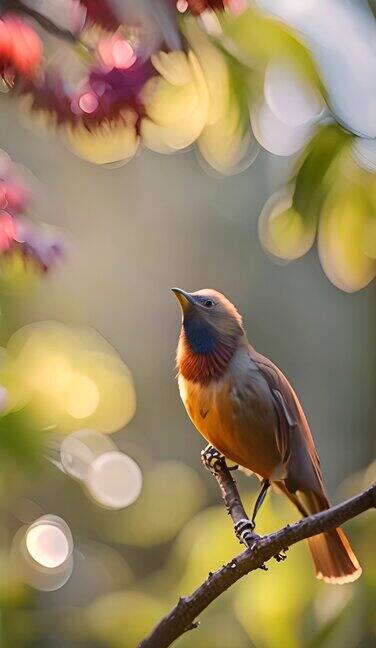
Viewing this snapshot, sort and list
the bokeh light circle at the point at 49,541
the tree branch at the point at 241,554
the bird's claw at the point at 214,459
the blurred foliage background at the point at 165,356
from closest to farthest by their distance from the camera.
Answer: the tree branch at the point at 241,554 < the bird's claw at the point at 214,459 < the blurred foliage background at the point at 165,356 < the bokeh light circle at the point at 49,541

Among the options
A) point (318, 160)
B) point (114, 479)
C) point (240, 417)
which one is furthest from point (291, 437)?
point (114, 479)

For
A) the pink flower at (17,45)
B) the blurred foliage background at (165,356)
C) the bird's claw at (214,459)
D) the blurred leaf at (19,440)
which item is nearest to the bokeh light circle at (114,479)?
the blurred foliage background at (165,356)

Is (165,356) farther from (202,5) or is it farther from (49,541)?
(202,5)

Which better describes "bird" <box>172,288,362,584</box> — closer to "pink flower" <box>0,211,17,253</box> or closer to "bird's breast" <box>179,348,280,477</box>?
"bird's breast" <box>179,348,280,477</box>

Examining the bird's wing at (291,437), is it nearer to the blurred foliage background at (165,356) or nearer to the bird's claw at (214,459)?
the bird's claw at (214,459)

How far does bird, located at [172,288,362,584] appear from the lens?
22.6 inches

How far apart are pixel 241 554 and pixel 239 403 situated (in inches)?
3.8

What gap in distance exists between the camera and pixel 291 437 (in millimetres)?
596

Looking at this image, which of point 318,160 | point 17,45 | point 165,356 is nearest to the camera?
point 17,45

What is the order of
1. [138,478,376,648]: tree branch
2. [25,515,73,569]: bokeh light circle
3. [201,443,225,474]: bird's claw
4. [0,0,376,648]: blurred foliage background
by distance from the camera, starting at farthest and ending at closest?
[25,515,73,569]: bokeh light circle, [0,0,376,648]: blurred foliage background, [201,443,225,474]: bird's claw, [138,478,376,648]: tree branch

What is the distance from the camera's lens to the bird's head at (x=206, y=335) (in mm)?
590

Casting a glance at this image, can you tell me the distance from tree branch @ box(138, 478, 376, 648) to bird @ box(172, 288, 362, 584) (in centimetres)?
4

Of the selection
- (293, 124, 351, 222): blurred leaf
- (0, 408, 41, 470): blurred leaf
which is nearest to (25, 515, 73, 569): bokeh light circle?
(0, 408, 41, 470): blurred leaf

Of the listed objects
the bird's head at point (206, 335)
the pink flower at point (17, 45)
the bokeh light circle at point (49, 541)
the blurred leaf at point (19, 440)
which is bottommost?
the bokeh light circle at point (49, 541)
